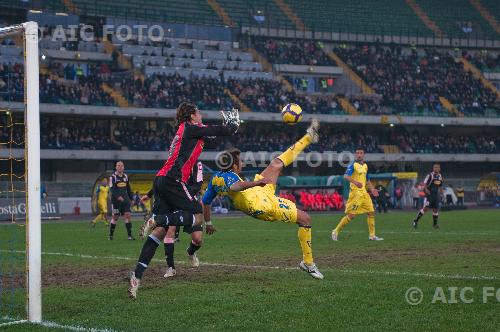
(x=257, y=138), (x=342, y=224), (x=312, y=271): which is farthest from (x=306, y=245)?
(x=257, y=138)

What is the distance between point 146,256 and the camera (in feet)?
33.3

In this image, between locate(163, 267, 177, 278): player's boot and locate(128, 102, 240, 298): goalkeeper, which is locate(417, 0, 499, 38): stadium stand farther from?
locate(128, 102, 240, 298): goalkeeper

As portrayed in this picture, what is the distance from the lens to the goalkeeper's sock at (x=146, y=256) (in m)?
9.99

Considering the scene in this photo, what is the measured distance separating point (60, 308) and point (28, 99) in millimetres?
2521

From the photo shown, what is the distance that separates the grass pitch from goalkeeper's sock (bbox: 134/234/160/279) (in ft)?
1.07

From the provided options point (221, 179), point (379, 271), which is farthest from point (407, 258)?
point (221, 179)

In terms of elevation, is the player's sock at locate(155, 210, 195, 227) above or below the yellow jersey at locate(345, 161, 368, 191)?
below

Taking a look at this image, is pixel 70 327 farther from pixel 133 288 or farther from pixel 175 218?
pixel 175 218

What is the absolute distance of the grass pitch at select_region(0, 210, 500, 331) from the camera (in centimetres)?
785

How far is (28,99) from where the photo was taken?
845cm

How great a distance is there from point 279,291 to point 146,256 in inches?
72.5

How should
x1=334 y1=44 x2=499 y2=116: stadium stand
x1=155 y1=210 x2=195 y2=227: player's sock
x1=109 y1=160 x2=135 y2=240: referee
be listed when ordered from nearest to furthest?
x1=155 y1=210 x2=195 y2=227: player's sock
x1=109 y1=160 x2=135 y2=240: referee
x1=334 y1=44 x2=499 y2=116: stadium stand

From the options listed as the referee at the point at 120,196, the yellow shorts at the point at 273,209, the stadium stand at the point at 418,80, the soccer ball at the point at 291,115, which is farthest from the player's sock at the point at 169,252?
the stadium stand at the point at 418,80

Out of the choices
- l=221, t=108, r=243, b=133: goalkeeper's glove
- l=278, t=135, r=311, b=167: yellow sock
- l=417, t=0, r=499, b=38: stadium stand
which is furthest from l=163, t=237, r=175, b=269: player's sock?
l=417, t=0, r=499, b=38: stadium stand
